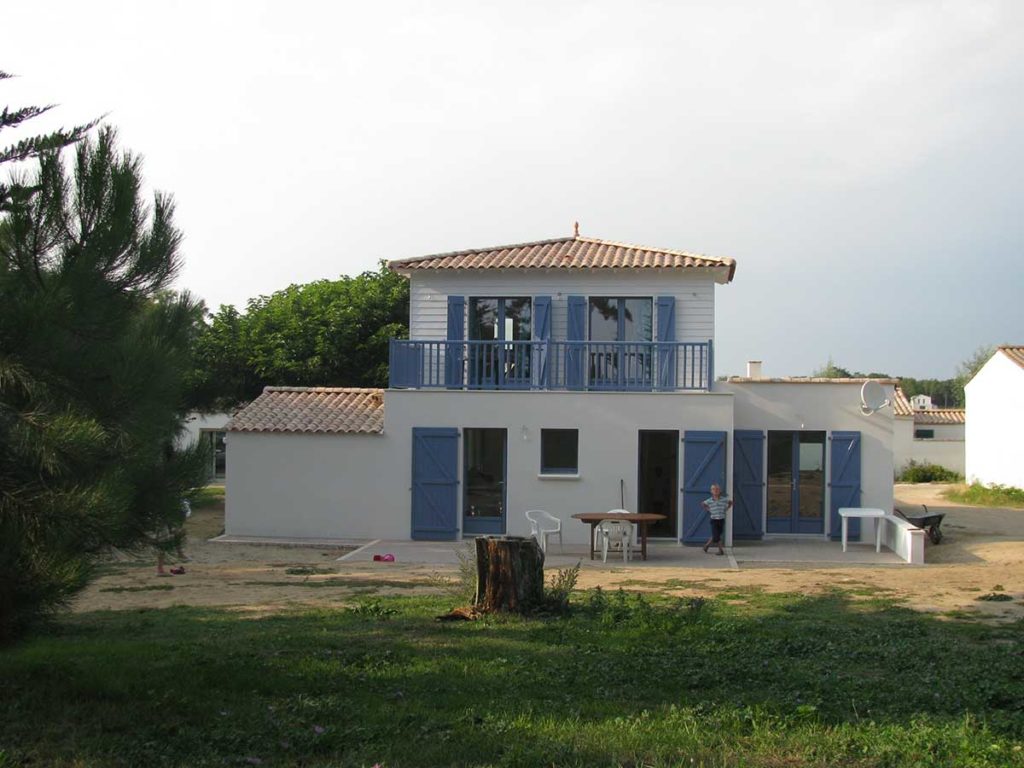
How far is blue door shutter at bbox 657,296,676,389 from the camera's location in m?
20.3

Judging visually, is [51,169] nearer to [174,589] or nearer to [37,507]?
[37,507]

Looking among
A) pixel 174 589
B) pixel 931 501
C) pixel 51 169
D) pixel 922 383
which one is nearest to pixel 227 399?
pixel 174 589

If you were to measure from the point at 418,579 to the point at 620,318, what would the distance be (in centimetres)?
870

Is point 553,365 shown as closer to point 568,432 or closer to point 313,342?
point 568,432

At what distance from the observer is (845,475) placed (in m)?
20.4

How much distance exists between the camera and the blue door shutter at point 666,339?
20328 mm

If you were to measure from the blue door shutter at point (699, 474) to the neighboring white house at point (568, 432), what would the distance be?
0.03 meters

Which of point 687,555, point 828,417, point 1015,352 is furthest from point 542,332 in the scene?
point 1015,352

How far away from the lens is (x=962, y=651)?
8.51 m

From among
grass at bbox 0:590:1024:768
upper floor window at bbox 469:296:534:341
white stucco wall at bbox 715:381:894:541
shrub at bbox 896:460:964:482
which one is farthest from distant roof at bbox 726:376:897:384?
shrub at bbox 896:460:964:482

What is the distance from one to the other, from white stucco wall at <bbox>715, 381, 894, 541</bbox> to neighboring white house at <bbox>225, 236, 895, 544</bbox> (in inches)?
1.1

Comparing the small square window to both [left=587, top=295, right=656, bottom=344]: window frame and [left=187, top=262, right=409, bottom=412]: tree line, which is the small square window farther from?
[left=187, top=262, right=409, bottom=412]: tree line

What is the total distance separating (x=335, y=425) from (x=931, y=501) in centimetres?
2182

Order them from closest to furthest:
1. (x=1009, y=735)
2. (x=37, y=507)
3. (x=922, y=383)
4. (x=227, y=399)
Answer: (x=1009, y=735), (x=37, y=507), (x=227, y=399), (x=922, y=383)
